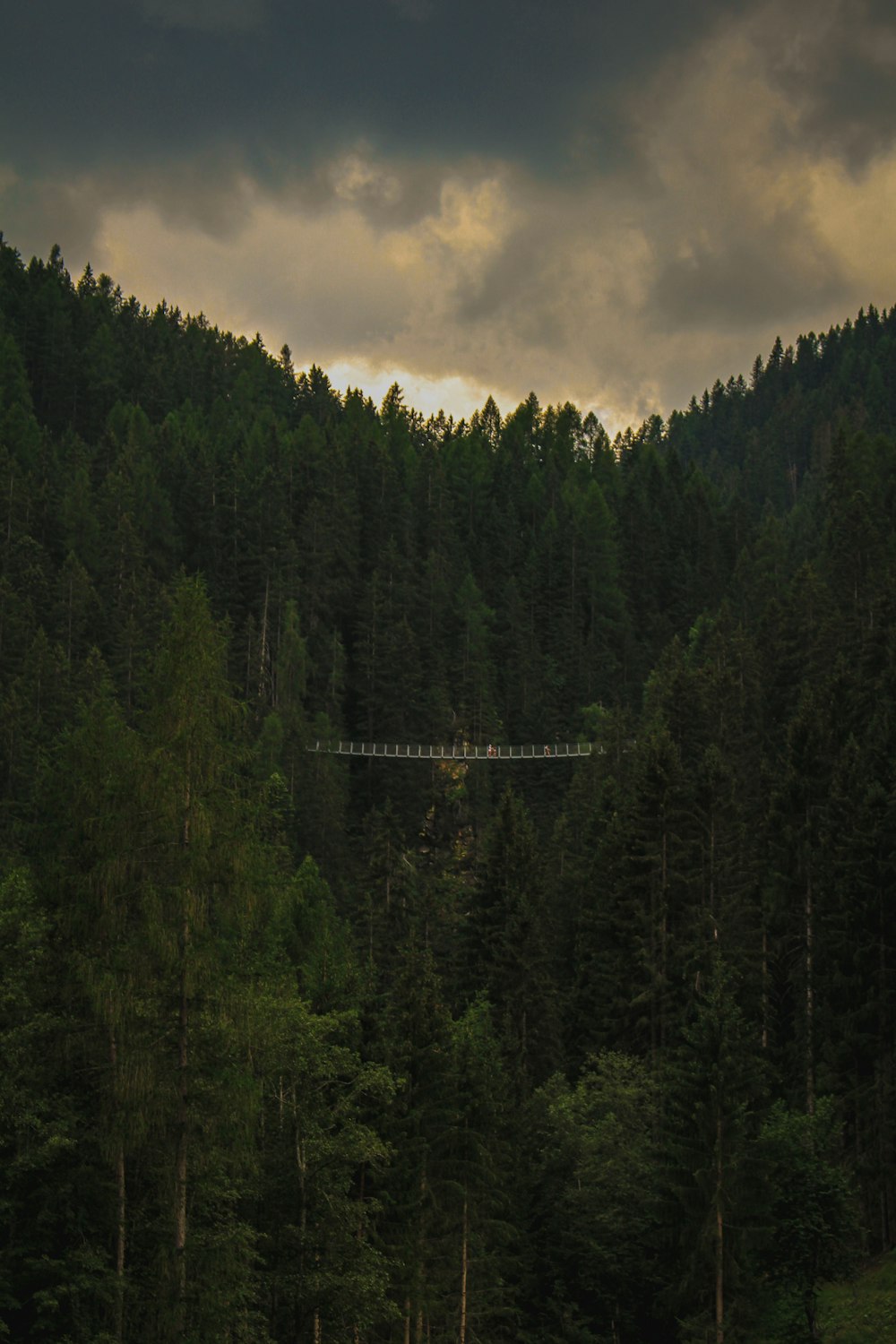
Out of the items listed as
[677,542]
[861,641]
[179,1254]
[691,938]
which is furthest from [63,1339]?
[677,542]

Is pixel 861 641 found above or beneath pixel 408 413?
beneath

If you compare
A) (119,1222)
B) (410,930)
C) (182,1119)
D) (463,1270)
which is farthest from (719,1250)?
(410,930)

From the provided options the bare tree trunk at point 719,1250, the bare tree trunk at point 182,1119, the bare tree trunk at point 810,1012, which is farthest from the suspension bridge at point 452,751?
the bare tree trunk at point 182,1119

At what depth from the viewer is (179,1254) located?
19516 mm

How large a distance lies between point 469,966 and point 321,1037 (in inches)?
1035

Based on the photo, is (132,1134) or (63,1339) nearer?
(132,1134)

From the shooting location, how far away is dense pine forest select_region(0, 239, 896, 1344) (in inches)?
807

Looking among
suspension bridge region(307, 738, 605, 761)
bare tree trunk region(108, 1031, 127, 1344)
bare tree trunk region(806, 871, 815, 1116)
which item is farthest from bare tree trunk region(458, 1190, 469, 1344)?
suspension bridge region(307, 738, 605, 761)

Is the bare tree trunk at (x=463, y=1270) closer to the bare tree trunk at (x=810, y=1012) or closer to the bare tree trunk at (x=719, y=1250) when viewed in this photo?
the bare tree trunk at (x=719, y=1250)

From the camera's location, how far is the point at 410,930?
218 feet

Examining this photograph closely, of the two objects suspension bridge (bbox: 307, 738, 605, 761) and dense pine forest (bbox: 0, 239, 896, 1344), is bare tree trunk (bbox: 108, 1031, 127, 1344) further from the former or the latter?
suspension bridge (bbox: 307, 738, 605, 761)

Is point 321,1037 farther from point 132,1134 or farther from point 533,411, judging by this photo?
point 533,411

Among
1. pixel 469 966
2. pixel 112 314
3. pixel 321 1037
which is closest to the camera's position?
pixel 321 1037

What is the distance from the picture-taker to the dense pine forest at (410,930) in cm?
2050
